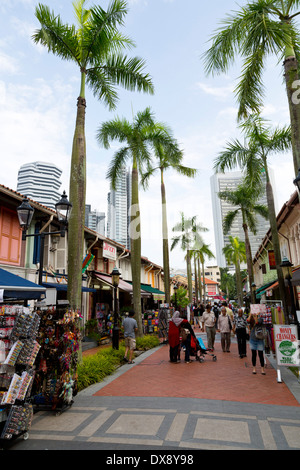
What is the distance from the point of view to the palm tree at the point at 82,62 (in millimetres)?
7879

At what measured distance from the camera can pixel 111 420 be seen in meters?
4.54

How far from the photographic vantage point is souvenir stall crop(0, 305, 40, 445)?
3785 millimetres

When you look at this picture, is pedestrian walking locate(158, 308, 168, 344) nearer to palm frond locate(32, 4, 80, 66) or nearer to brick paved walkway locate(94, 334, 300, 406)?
brick paved walkway locate(94, 334, 300, 406)

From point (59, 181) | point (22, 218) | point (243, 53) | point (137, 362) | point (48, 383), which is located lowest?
point (137, 362)

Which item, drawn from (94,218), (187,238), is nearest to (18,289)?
(187,238)

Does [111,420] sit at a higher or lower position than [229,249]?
lower

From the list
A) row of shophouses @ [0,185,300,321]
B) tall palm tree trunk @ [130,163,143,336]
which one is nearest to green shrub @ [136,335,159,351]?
tall palm tree trunk @ [130,163,143,336]

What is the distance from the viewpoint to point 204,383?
Answer: 661 centimetres

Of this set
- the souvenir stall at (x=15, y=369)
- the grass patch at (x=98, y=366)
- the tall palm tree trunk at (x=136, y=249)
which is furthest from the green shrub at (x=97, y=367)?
the tall palm tree trunk at (x=136, y=249)

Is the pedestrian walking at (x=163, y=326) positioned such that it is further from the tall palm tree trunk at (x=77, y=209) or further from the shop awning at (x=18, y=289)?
the tall palm tree trunk at (x=77, y=209)

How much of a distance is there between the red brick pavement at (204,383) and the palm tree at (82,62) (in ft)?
8.00
